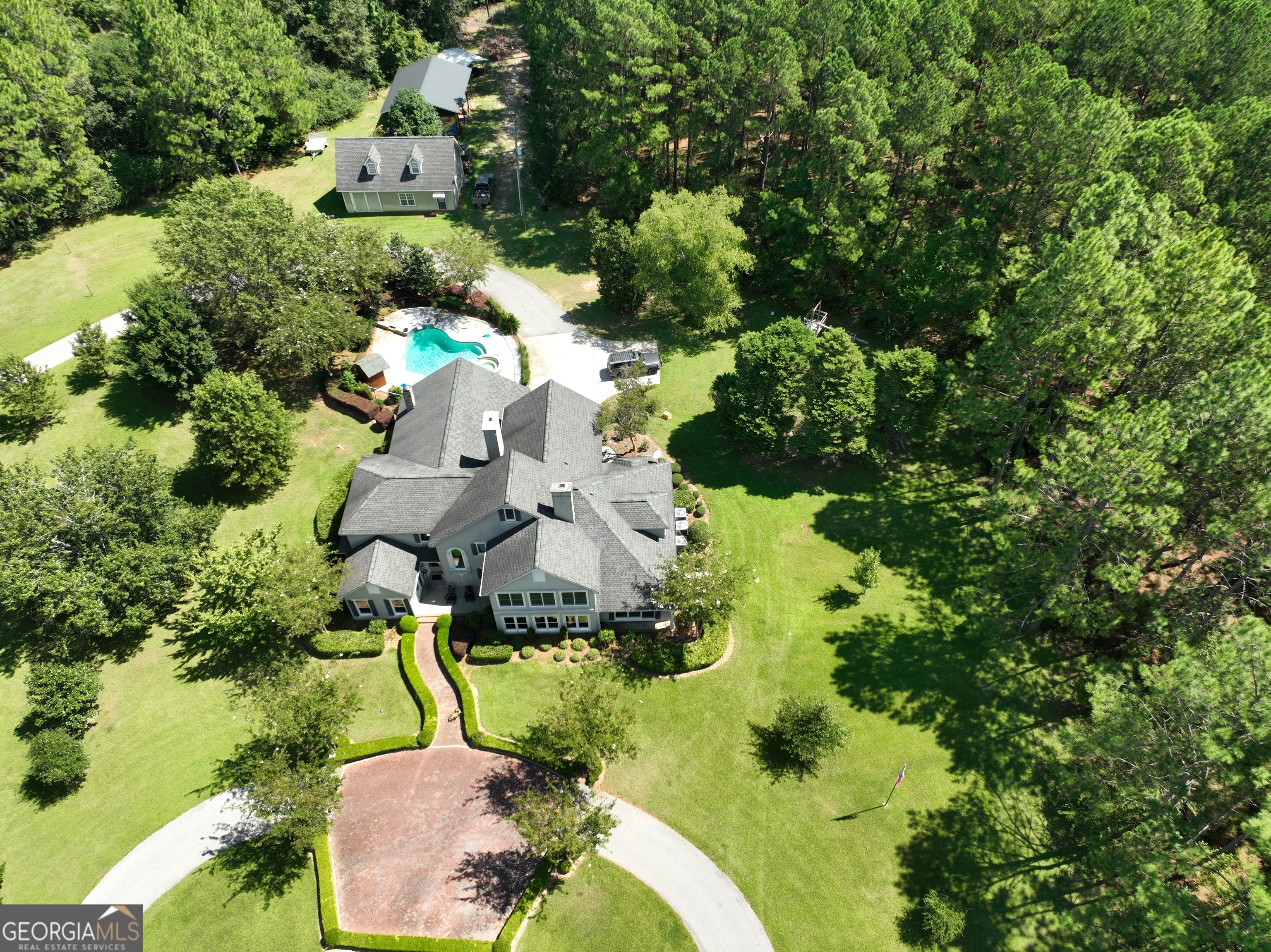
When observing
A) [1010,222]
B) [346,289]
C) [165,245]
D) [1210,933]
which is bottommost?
[1210,933]

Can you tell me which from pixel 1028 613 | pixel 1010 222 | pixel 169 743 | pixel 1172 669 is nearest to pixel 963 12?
pixel 1010 222

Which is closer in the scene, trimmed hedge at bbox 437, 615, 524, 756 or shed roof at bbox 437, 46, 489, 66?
trimmed hedge at bbox 437, 615, 524, 756

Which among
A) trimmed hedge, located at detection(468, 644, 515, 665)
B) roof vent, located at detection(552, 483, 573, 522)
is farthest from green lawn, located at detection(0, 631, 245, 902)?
roof vent, located at detection(552, 483, 573, 522)

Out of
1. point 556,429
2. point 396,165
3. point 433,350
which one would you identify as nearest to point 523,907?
point 556,429

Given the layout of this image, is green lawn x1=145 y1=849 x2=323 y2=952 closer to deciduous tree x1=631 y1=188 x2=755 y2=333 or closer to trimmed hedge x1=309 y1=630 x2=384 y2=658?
trimmed hedge x1=309 y1=630 x2=384 y2=658

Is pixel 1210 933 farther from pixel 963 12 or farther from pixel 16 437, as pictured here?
pixel 16 437

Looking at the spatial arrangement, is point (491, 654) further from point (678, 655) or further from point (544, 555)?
point (678, 655)
